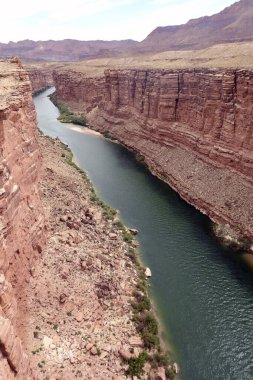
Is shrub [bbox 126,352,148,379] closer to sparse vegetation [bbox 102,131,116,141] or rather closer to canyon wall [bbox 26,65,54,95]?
sparse vegetation [bbox 102,131,116,141]

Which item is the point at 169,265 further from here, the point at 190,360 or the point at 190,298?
the point at 190,360

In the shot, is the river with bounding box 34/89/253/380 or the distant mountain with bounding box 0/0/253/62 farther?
the distant mountain with bounding box 0/0/253/62

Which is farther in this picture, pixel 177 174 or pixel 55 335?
pixel 177 174

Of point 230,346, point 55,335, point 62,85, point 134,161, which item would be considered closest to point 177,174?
point 134,161

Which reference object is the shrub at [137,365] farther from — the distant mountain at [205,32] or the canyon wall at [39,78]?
the distant mountain at [205,32]

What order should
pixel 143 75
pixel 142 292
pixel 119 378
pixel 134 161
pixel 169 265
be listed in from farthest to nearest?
pixel 143 75 < pixel 134 161 < pixel 169 265 < pixel 142 292 < pixel 119 378

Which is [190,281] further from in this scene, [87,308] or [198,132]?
[198,132]

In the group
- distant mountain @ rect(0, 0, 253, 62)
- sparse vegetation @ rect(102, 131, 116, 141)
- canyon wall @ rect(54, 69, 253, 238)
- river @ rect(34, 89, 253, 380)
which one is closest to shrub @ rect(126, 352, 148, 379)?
river @ rect(34, 89, 253, 380)
